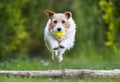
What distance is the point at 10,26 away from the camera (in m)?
26.0

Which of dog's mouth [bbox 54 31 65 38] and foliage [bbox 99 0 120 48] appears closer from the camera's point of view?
dog's mouth [bbox 54 31 65 38]

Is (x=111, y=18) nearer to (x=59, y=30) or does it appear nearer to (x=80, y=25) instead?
(x=80, y=25)

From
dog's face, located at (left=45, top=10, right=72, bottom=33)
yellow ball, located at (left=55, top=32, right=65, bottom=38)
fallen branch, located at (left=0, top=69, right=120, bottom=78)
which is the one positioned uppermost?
dog's face, located at (left=45, top=10, right=72, bottom=33)

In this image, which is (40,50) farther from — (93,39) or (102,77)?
(102,77)

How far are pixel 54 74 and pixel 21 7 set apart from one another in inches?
637

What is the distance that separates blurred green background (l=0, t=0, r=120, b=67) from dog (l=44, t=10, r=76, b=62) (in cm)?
798

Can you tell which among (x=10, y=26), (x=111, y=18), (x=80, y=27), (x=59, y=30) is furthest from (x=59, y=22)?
(x=80, y=27)

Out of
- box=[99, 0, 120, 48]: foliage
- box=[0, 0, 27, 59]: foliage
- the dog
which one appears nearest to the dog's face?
the dog

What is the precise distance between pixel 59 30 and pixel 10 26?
12057 mm

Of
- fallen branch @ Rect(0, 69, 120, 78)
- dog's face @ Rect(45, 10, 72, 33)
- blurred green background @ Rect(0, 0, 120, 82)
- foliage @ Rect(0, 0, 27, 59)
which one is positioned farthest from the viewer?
foliage @ Rect(0, 0, 27, 59)

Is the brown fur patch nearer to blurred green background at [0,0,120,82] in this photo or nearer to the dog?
the dog

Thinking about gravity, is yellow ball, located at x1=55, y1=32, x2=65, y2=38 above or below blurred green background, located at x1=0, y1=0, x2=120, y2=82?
above

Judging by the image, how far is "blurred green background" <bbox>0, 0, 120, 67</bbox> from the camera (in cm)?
2366

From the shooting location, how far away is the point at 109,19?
2386cm
